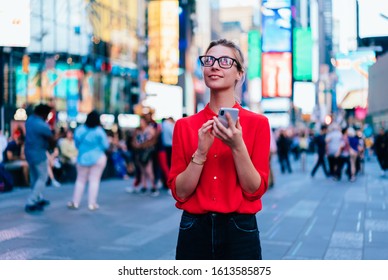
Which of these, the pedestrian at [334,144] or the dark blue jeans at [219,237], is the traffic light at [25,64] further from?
the dark blue jeans at [219,237]

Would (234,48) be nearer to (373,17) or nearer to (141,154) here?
(373,17)

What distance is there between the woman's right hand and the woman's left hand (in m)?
0.03

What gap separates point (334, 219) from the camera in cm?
878

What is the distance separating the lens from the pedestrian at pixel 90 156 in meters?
9.75

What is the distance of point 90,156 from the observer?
9.73 metres

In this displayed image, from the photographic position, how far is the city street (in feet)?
20.4

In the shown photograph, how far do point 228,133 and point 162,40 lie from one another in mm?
42752

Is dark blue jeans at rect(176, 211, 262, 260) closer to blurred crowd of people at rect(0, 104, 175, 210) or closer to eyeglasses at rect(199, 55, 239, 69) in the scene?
eyeglasses at rect(199, 55, 239, 69)

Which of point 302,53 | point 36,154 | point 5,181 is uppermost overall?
point 302,53

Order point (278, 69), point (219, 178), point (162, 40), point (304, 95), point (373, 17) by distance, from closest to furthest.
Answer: point (219, 178) < point (373, 17) < point (162, 40) < point (278, 69) < point (304, 95)

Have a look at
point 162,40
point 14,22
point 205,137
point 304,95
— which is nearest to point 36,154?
point 14,22

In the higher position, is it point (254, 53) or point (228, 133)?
point (254, 53)

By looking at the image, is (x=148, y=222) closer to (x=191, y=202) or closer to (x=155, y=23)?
(x=191, y=202)

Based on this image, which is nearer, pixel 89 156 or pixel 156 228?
pixel 156 228
